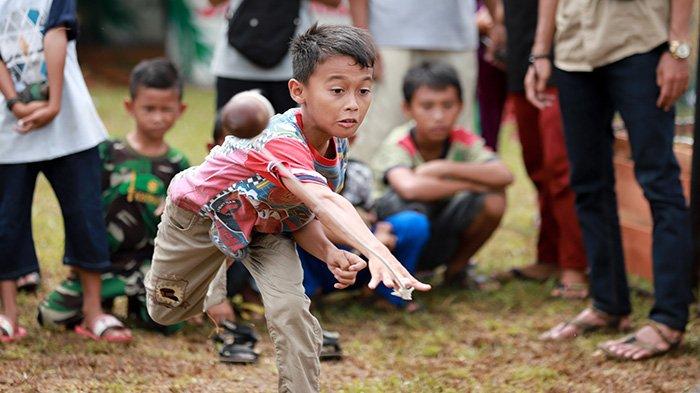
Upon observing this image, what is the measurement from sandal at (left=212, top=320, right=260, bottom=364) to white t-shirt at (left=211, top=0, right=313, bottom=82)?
1.27 metres

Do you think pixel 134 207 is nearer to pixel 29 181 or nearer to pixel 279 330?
pixel 29 181

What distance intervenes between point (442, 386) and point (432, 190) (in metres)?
1.43

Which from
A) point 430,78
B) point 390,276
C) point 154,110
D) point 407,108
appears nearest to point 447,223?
point 407,108

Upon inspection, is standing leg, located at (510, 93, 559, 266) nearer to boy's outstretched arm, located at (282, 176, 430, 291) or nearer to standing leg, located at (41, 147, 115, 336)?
standing leg, located at (41, 147, 115, 336)

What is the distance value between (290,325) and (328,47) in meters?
0.87

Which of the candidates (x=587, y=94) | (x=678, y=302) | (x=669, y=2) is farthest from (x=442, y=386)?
(x=669, y=2)

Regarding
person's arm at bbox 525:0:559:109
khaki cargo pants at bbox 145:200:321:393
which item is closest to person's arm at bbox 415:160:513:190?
person's arm at bbox 525:0:559:109

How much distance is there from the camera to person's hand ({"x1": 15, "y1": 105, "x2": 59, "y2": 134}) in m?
4.23

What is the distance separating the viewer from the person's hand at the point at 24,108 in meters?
4.23

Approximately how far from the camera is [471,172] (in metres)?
5.44

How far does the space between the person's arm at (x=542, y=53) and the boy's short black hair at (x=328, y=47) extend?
5.32 ft

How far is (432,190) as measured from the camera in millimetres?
5387

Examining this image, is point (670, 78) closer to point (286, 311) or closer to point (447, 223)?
point (447, 223)

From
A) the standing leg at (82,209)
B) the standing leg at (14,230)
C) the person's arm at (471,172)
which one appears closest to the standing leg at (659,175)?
the person's arm at (471,172)
